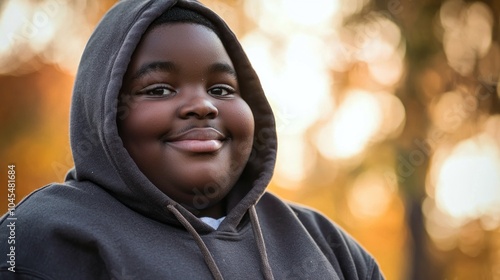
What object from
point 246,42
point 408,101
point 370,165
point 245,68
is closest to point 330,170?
point 370,165

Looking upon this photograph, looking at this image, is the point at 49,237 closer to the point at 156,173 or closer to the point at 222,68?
the point at 156,173

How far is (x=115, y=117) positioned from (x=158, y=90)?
0.14 m

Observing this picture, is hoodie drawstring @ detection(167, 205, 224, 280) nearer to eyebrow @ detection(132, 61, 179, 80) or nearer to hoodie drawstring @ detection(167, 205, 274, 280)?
hoodie drawstring @ detection(167, 205, 274, 280)

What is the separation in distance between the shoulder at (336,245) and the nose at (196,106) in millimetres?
517

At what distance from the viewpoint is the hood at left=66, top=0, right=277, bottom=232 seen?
6.00 feet

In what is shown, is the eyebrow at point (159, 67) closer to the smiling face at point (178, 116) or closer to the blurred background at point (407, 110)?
the smiling face at point (178, 116)

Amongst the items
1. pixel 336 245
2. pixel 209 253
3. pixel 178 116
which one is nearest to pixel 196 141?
pixel 178 116

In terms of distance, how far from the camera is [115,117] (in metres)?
1.83

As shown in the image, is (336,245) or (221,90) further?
(336,245)

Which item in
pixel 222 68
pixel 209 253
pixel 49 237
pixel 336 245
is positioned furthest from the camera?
pixel 336 245

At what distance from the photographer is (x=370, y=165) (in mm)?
8430

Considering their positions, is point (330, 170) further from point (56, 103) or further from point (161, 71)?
point (161, 71)

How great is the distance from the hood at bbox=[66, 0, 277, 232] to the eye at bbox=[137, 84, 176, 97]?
8cm

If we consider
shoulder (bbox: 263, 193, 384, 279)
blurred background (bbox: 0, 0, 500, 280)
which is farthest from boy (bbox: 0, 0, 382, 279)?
blurred background (bbox: 0, 0, 500, 280)
